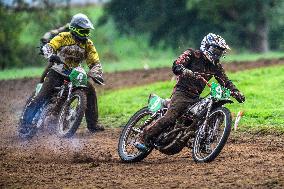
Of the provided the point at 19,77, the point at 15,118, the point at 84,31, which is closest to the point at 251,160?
the point at 84,31

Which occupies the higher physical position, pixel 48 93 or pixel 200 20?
pixel 200 20

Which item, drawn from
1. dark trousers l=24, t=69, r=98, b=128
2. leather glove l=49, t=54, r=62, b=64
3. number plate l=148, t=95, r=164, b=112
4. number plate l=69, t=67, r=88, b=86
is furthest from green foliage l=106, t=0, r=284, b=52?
number plate l=148, t=95, r=164, b=112

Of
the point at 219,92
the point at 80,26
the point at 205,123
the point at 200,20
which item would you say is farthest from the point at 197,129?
the point at 200,20

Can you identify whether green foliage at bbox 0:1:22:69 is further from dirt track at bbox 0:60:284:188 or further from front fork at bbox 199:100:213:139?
front fork at bbox 199:100:213:139

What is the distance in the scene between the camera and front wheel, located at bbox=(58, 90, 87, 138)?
14750 millimetres

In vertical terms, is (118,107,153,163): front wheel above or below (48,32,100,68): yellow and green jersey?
below

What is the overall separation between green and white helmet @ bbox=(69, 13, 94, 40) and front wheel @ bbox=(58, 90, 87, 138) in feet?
3.46

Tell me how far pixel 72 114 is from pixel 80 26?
5.32 feet

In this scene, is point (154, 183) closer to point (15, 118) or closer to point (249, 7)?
point (15, 118)

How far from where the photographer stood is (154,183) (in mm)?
10258

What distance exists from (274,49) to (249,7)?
718 centimetres

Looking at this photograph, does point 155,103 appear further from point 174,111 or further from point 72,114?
point 72,114

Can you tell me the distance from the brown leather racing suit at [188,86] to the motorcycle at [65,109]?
283 centimetres

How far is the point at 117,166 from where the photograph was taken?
476 inches
